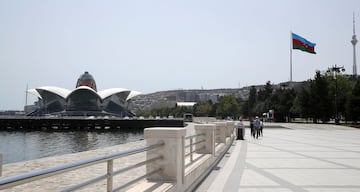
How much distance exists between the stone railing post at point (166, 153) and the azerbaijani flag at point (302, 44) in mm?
54102

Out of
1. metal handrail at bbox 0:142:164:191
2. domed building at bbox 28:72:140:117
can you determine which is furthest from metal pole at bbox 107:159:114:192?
domed building at bbox 28:72:140:117

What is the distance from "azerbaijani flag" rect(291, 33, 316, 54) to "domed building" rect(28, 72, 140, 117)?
84278 mm

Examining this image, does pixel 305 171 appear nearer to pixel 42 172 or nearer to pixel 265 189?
pixel 265 189

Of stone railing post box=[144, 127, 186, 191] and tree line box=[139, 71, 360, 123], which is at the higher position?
tree line box=[139, 71, 360, 123]

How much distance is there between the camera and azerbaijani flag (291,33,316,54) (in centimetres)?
5812

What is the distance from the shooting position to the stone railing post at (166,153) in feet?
23.5

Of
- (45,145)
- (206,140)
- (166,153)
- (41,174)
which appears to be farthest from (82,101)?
(41,174)

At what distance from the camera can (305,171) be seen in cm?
1128

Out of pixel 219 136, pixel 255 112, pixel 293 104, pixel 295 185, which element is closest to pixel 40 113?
pixel 255 112

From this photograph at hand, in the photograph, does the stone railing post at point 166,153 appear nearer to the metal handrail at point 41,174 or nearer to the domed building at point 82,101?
the metal handrail at point 41,174

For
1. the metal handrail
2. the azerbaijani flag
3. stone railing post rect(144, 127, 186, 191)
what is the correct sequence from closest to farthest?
the metal handrail → stone railing post rect(144, 127, 186, 191) → the azerbaijani flag

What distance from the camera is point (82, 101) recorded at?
433 feet

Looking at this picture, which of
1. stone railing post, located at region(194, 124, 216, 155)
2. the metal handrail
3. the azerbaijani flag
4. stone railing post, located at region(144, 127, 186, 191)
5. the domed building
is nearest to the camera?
the metal handrail

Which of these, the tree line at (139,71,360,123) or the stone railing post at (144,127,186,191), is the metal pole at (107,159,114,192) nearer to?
the stone railing post at (144,127,186,191)
